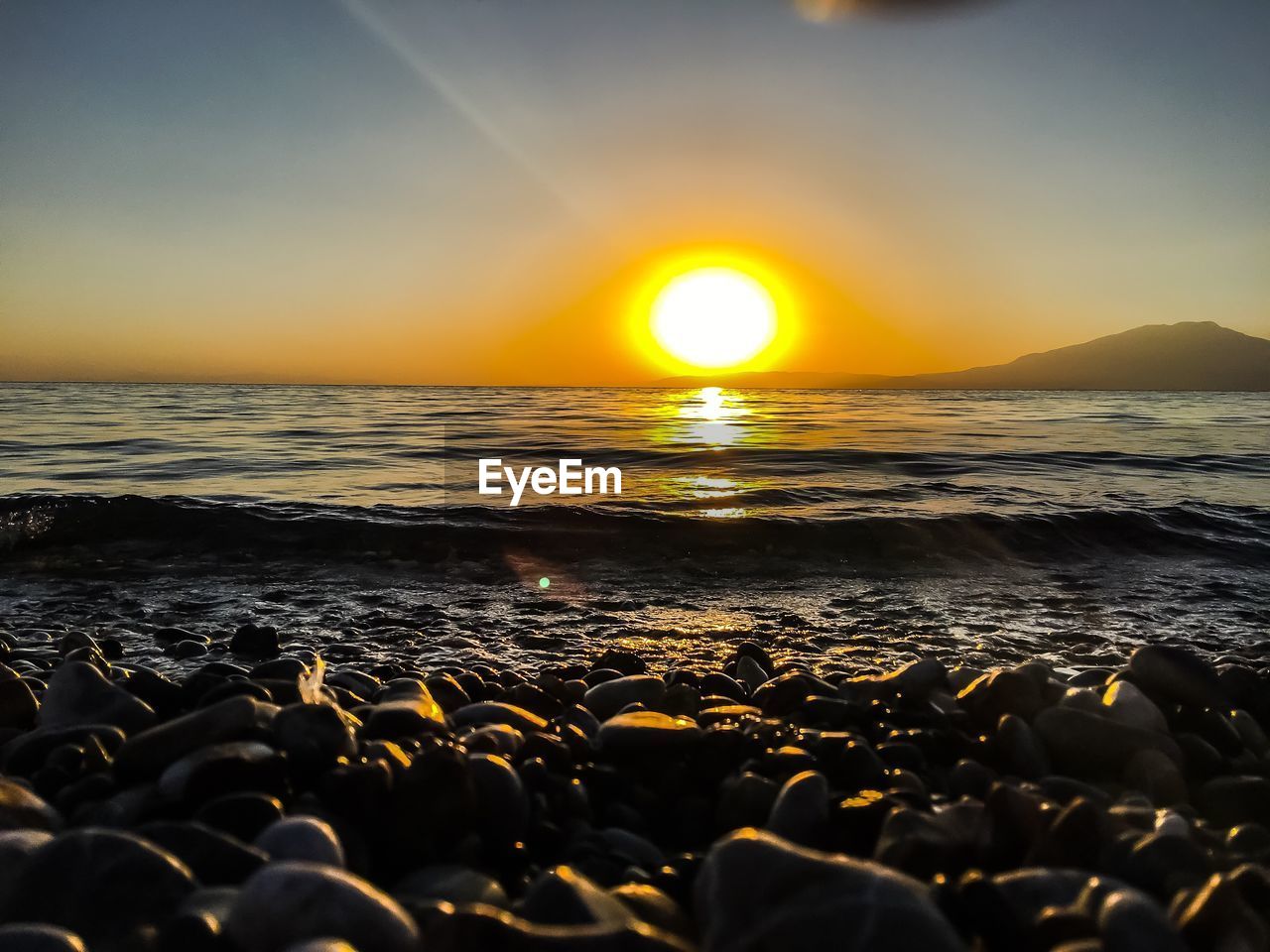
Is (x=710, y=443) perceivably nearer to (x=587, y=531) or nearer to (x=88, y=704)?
(x=587, y=531)

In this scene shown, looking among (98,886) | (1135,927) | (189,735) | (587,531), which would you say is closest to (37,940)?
(98,886)

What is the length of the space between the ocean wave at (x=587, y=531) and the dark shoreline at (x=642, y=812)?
14.6 ft

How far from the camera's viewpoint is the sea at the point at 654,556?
499cm

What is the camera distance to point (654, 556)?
7.54 metres

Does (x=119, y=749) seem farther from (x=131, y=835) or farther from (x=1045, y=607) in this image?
(x=1045, y=607)

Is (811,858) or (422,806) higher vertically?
(811,858)

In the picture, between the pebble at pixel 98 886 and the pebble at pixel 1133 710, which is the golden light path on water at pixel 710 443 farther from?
the pebble at pixel 98 886

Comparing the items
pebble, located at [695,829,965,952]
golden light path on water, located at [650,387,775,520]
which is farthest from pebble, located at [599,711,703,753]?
golden light path on water, located at [650,387,775,520]

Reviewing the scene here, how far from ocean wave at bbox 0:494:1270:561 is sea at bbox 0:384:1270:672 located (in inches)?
1.4

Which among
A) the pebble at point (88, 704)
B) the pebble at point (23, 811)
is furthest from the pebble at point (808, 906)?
the pebble at point (88, 704)

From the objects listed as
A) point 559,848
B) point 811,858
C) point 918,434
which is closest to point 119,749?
point 559,848

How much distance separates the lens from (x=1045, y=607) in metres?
5.61

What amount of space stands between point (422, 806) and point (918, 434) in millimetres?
19433

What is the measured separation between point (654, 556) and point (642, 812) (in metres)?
5.23
